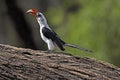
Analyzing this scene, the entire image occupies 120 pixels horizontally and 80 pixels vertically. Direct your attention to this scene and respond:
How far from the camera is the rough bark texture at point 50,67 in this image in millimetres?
8094

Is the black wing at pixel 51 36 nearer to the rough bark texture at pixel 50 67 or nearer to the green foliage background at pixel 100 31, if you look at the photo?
the rough bark texture at pixel 50 67

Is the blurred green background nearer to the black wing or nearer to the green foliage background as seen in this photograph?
the green foliage background

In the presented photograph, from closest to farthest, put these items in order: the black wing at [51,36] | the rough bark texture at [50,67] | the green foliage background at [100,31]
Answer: the rough bark texture at [50,67]
the black wing at [51,36]
the green foliage background at [100,31]

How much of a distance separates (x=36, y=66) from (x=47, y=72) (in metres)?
0.17

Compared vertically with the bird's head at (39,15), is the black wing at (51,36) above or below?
below

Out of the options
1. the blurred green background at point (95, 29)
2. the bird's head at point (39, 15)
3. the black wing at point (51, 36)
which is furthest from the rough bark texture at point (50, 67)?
the blurred green background at point (95, 29)

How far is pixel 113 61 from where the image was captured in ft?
51.2

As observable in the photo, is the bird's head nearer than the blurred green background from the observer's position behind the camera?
Yes

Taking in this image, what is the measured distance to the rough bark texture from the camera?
8094 millimetres

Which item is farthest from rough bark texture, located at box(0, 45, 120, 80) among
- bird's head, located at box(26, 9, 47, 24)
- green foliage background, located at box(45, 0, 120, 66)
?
green foliage background, located at box(45, 0, 120, 66)

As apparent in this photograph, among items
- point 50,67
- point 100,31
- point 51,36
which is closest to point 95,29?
point 100,31

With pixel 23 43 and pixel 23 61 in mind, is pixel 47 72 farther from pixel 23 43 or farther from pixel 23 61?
pixel 23 43

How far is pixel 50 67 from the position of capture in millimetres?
8234

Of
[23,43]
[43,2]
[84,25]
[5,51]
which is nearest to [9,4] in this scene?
[23,43]
